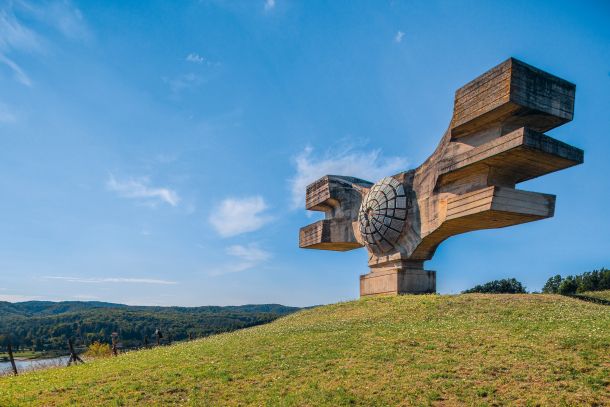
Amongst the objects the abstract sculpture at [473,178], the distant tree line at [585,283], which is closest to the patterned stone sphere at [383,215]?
the abstract sculpture at [473,178]

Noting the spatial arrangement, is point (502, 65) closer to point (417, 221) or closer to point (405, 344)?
point (417, 221)

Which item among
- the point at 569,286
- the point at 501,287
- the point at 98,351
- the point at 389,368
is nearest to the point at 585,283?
the point at 569,286

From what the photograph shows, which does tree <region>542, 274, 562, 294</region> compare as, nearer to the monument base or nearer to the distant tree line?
the distant tree line

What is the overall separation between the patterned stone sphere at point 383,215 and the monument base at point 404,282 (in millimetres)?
1588

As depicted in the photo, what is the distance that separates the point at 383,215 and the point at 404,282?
4.02 m

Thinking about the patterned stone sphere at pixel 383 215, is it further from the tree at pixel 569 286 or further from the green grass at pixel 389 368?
the tree at pixel 569 286

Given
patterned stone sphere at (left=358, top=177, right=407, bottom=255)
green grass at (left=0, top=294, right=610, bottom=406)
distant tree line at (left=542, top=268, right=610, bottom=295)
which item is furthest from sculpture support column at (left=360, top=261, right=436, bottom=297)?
distant tree line at (left=542, top=268, right=610, bottom=295)

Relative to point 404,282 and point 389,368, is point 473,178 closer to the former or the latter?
point 404,282

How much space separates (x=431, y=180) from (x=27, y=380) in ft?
66.9

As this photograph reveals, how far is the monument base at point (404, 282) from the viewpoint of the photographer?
88.6 ft

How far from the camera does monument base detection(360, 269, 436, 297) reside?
88.6ft

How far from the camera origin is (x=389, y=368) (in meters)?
12.9

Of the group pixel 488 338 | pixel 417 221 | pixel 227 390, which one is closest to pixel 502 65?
pixel 417 221

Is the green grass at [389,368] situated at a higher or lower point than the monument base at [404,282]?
lower
